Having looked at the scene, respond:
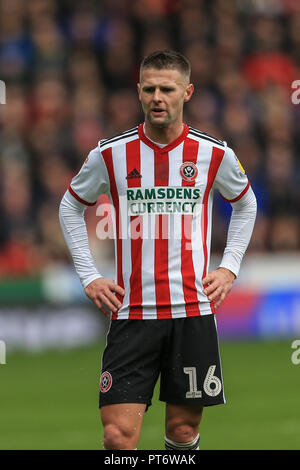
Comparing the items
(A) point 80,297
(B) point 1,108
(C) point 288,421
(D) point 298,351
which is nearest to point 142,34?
(B) point 1,108

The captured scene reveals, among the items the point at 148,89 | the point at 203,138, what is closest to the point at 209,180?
the point at 203,138

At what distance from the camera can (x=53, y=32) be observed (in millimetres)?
14773

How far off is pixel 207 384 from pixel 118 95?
9.54 metres

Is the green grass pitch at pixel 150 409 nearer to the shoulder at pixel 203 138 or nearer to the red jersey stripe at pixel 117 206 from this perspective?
the red jersey stripe at pixel 117 206

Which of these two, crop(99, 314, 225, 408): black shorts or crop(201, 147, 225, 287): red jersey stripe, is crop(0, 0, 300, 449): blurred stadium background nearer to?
crop(99, 314, 225, 408): black shorts

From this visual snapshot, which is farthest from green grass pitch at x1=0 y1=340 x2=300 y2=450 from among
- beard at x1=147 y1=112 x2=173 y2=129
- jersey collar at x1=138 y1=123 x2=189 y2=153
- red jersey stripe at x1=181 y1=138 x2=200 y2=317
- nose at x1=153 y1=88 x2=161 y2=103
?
nose at x1=153 y1=88 x2=161 y2=103

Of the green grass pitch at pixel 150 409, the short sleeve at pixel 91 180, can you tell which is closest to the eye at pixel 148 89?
the short sleeve at pixel 91 180

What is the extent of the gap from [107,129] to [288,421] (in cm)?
666

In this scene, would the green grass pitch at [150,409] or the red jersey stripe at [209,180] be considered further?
the green grass pitch at [150,409]

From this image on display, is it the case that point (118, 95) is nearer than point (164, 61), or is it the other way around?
A: point (164, 61)

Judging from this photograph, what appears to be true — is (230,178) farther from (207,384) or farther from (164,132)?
(207,384)

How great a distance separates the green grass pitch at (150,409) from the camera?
752 cm

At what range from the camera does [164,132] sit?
529 centimetres

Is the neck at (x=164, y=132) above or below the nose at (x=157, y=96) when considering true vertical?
below
